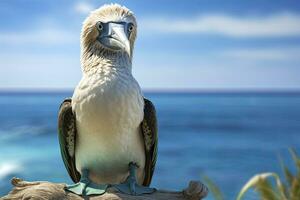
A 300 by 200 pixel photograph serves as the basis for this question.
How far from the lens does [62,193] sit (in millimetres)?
4535

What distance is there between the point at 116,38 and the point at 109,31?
0.10m

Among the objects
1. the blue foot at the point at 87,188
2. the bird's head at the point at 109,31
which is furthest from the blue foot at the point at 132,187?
the bird's head at the point at 109,31

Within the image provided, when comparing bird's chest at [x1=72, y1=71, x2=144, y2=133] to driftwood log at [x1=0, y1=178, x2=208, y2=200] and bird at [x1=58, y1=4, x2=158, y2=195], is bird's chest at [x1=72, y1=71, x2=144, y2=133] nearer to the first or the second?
bird at [x1=58, y1=4, x2=158, y2=195]

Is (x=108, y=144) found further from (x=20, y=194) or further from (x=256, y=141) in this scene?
(x=256, y=141)

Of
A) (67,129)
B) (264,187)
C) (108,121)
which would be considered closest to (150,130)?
(108,121)

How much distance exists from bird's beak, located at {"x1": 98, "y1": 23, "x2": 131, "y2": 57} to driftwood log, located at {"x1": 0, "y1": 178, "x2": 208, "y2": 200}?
3.76 feet

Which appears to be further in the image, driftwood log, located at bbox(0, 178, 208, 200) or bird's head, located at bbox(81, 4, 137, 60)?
bird's head, located at bbox(81, 4, 137, 60)

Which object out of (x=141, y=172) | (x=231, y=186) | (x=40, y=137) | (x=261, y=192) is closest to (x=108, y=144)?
(x=141, y=172)

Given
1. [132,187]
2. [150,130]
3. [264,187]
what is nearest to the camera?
[264,187]

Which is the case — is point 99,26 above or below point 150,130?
above

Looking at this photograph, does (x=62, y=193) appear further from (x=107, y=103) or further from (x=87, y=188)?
(x=107, y=103)

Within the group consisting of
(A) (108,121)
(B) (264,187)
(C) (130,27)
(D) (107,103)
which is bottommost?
(B) (264,187)

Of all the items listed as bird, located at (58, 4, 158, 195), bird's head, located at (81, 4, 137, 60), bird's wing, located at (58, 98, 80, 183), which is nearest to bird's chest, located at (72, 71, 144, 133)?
bird, located at (58, 4, 158, 195)

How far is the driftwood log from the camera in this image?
14.6 ft
